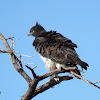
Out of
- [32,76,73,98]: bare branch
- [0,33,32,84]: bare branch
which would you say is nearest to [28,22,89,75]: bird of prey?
[32,76,73,98]: bare branch

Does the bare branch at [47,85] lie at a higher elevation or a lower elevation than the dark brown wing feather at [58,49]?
lower

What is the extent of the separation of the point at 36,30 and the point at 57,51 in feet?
7.57

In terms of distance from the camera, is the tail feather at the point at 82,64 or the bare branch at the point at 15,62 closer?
the bare branch at the point at 15,62

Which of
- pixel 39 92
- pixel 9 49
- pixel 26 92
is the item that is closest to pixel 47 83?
pixel 39 92

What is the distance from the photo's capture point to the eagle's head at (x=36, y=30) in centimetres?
1014

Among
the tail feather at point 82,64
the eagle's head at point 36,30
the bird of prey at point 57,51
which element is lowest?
the tail feather at point 82,64

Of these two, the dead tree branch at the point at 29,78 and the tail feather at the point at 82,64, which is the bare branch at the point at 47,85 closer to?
the dead tree branch at the point at 29,78

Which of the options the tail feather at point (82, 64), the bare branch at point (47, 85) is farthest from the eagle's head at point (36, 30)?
the tail feather at point (82, 64)

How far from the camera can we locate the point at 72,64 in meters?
8.05

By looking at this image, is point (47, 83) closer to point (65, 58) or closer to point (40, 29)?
point (65, 58)

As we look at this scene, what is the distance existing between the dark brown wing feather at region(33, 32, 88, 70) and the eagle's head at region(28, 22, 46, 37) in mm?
1090

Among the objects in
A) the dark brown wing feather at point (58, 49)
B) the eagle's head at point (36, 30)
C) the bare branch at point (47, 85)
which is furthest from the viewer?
the eagle's head at point (36, 30)

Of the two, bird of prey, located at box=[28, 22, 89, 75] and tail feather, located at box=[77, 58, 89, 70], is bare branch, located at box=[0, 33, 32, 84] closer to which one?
bird of prey, located at box=[28, 22, 89, 75]

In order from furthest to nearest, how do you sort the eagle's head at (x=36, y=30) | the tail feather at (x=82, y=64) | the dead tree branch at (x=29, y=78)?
1. the eagle's head at (x=36, y=30)
2. the tail feather at (x=82, y=64)
3. the dead tree branch at (x=29, y=78)
